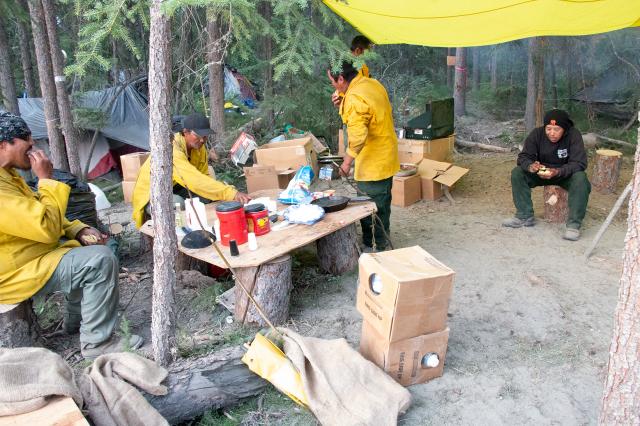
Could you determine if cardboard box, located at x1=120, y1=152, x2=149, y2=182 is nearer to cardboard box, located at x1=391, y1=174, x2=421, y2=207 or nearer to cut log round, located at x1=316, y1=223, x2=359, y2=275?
cardboard box, located at x1=391, y1=174, x2=421, y2=207

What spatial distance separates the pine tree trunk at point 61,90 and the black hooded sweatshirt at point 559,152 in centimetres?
548

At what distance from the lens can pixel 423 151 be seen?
6637mm

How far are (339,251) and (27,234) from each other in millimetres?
2338

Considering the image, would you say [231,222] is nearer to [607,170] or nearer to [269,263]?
[269,263]

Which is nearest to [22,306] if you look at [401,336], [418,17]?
[401,336]

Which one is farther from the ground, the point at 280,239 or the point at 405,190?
the point at 280,239

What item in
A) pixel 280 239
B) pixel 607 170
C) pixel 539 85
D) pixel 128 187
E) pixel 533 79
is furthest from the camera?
pixel 533 79

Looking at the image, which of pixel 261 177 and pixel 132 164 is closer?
pixel 261 177

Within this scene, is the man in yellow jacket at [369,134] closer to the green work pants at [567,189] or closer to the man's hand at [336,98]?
the man's hand at [336,98]

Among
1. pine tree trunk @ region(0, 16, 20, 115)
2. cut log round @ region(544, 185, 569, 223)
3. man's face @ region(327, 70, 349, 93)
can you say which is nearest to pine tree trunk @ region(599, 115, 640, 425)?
man's face @ region(327, 70, 349, 93)

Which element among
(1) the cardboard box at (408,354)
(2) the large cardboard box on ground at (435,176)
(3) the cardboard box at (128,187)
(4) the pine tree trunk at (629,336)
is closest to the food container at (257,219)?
(1) the cardboard box at (408,354)

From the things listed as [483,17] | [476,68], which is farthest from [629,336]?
[476,68]

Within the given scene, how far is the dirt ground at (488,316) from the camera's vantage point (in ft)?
8.27

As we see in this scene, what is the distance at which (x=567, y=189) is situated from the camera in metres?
5.01
